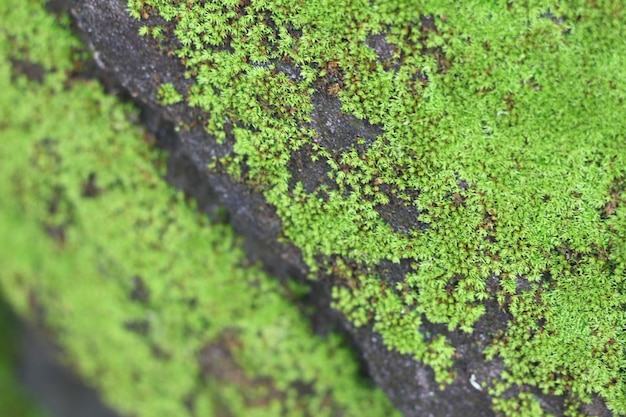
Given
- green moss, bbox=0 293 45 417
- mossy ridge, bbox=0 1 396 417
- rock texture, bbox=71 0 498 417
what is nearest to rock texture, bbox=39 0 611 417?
rock texture, bbox=71 0 498 417

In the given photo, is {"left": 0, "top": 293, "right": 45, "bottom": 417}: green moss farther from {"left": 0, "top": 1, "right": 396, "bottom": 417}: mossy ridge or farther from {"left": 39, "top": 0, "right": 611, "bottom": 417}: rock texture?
{"left": 39, "top": 0, "right": 611, "bottom": 417}: rock texture

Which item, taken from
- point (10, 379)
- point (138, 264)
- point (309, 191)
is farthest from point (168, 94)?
point (10, 379)

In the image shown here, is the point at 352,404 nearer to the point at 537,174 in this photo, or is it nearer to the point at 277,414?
the point at 277,414

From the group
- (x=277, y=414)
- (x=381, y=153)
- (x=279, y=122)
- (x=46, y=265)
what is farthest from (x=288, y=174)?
(x=46, y=265)

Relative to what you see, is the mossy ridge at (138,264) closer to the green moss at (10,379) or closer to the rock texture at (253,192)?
the rock texture at (253,192)

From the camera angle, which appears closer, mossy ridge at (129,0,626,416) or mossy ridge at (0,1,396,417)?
mossy ridge at (129,0,626,416)

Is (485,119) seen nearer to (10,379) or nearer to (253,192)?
(253,192)
